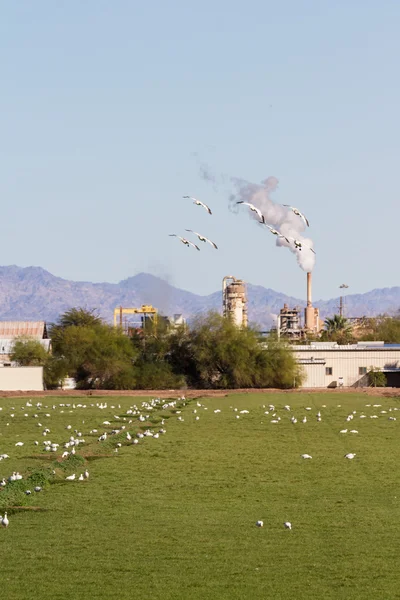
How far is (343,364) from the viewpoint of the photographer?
303 ft

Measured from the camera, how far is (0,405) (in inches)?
2250

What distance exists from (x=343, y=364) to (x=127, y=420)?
51.6m

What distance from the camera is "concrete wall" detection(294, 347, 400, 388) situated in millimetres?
92125

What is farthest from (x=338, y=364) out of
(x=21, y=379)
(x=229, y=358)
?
(x=21, y=379)

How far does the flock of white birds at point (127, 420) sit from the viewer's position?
27.8 m

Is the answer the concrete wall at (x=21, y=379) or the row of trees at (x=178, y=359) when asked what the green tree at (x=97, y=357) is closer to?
the row of trees at (x=178, y=359)

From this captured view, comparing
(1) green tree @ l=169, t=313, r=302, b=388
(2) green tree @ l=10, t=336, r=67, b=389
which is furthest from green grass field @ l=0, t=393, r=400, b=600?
(2) green tree @ l=10, t=336, r=67, b=389

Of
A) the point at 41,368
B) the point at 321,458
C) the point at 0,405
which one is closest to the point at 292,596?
the point at 321,458

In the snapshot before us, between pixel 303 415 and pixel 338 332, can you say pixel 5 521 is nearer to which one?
pixel 303 415

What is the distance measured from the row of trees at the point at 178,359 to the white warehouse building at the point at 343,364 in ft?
9.02

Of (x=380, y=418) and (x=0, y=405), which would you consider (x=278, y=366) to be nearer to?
(x=0, y=405)

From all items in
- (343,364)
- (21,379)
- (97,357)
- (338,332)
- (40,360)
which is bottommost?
(21,379)

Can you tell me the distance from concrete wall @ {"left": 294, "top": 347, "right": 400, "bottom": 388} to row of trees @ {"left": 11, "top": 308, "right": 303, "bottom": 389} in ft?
8.96

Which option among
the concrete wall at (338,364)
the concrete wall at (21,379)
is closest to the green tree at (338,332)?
the concrete wall at (338,364)
